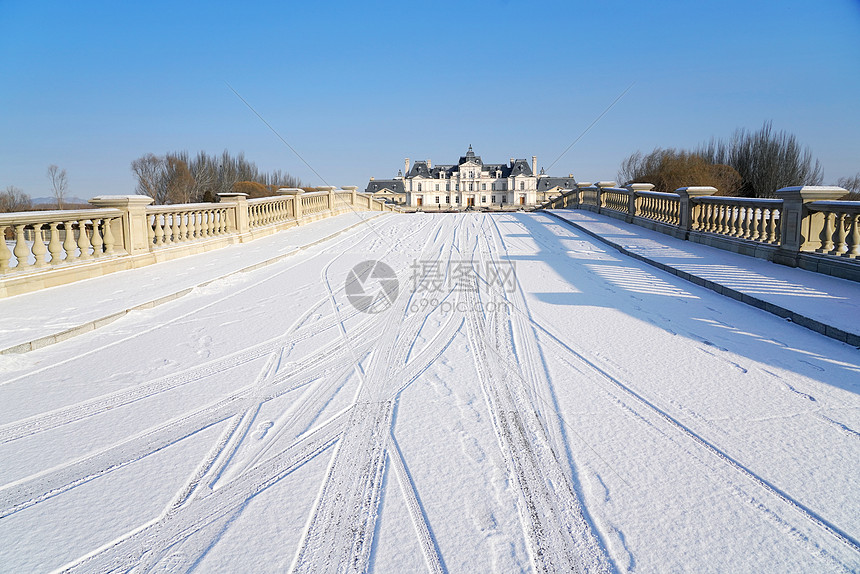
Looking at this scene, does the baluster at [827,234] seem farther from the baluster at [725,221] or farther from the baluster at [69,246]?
the baluster at [69,246]

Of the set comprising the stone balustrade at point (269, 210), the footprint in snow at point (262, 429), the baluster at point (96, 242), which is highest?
the stone balustrade at point (269, 210)

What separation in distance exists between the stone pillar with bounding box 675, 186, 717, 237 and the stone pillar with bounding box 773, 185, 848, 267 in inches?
162

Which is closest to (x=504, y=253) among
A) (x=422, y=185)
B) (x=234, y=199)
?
(x=234, y=199)

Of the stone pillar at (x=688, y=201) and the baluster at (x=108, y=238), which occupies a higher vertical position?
the stone pillar at (x=688, y=201)

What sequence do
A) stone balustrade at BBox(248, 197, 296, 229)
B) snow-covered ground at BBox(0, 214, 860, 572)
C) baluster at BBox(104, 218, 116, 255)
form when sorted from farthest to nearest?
stone balustrade at BBox(248, 197, 296, 229) < baluster at BBox(104, 218, 116, 255) < snow-covered ground at BBox(0, 214, 860, 572)

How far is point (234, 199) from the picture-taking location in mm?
16453

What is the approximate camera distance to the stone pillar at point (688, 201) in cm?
1444

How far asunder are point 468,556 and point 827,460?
2523mm

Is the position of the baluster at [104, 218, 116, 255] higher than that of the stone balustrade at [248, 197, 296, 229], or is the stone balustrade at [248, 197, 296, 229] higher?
the stone balustrade at [248, 197, 296, 229]

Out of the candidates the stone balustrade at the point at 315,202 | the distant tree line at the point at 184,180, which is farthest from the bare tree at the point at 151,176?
the stone balustrade at the point at 315,202

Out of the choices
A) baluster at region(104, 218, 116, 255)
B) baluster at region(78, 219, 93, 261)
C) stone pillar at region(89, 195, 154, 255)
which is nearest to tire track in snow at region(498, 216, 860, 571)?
baluster at region(78, 219, 93, 261)

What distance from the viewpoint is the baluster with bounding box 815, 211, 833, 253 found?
9510mm

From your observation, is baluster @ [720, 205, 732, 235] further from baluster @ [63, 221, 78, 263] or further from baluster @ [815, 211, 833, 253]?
baluster @ [63, 221, 78, 263]
